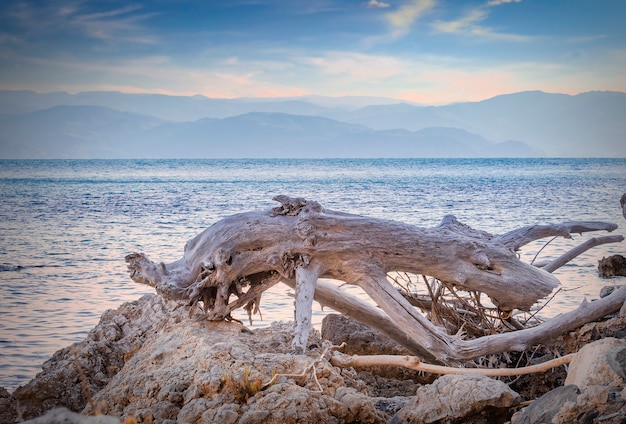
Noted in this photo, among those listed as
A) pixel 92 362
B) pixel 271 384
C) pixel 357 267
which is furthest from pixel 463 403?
pixel 92 362

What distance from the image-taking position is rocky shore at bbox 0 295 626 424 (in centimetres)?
387

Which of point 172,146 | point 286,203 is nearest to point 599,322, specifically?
point 286,203

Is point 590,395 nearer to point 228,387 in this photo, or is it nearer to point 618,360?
point 618,360

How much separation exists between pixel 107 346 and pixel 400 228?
2879 mm

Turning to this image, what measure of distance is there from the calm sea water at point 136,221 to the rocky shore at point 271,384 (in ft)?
4.55

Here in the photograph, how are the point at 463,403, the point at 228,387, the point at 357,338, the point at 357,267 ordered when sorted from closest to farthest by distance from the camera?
1. the point at 463,403
2. the point at 228,387
3. the point at 357,267
4. the point at 357,338

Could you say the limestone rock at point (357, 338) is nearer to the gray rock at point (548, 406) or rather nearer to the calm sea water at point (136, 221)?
the calm sea water at point (136, 221)

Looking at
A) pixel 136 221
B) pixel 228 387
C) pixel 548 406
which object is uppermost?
pixel 548 406

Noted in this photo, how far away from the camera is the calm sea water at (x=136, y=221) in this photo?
9.03 metres

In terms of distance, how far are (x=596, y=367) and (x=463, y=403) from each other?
A: 2.58ft

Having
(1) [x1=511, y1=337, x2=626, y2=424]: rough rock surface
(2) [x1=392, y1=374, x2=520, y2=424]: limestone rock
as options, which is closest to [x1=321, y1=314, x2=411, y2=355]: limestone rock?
(2) [x1=392, y1=374, x2=520, y2=424]: limestone rock

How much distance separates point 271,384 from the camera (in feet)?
14.6

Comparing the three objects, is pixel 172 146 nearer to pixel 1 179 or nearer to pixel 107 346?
pixel 1 179

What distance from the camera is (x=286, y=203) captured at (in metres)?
5.98
